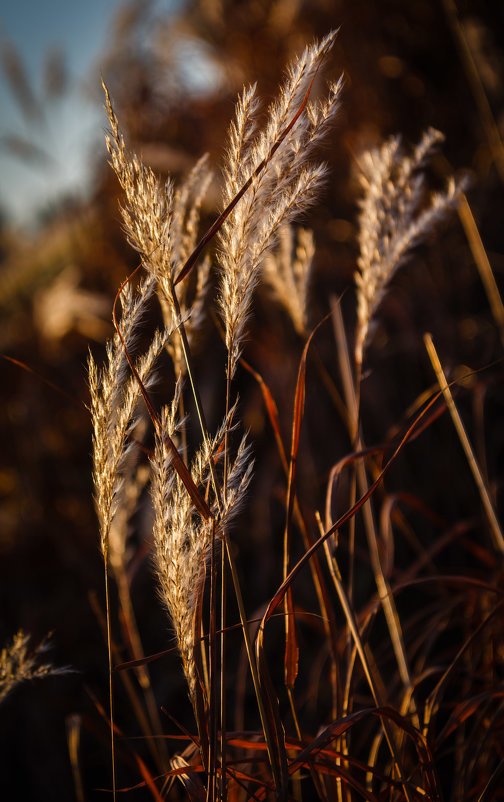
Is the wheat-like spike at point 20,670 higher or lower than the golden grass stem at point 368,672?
higher

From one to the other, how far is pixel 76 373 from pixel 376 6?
9.16 ft

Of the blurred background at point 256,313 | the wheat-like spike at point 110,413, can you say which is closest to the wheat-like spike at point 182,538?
the wheat-like spike at point 110,413

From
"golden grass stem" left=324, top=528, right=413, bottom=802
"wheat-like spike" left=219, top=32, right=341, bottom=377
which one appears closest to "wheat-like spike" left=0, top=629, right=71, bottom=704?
"golden grass stem" left=324, top=528, right=413, bottom=802

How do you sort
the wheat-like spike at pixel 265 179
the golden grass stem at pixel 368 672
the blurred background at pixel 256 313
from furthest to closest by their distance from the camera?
the blurred background at pixel 256 313
the golden grass stem at pixel 368 672
the wheat-like spike at pixel 265 179

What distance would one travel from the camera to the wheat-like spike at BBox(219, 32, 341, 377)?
1.85ft

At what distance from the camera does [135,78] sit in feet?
10.6

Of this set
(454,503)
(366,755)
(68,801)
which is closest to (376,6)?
(454,503)

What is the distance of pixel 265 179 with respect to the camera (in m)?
0.60

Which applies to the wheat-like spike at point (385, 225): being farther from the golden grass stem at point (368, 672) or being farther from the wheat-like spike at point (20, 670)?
the wheat-like spike at point (20, 670)

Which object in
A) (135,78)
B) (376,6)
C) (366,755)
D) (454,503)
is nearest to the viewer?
(366,755)

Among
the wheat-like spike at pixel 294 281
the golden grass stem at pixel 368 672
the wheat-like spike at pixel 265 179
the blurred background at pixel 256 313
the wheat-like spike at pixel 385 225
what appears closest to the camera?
the wheat-like spike at pixel 265 179

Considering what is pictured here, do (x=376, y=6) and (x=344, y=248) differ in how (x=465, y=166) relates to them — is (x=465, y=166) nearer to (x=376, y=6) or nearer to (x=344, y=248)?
(x=344, y=248)

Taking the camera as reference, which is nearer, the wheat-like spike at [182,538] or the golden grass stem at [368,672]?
the wheat-like spike at [182,538]

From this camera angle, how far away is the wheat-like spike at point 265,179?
56 centimetres
